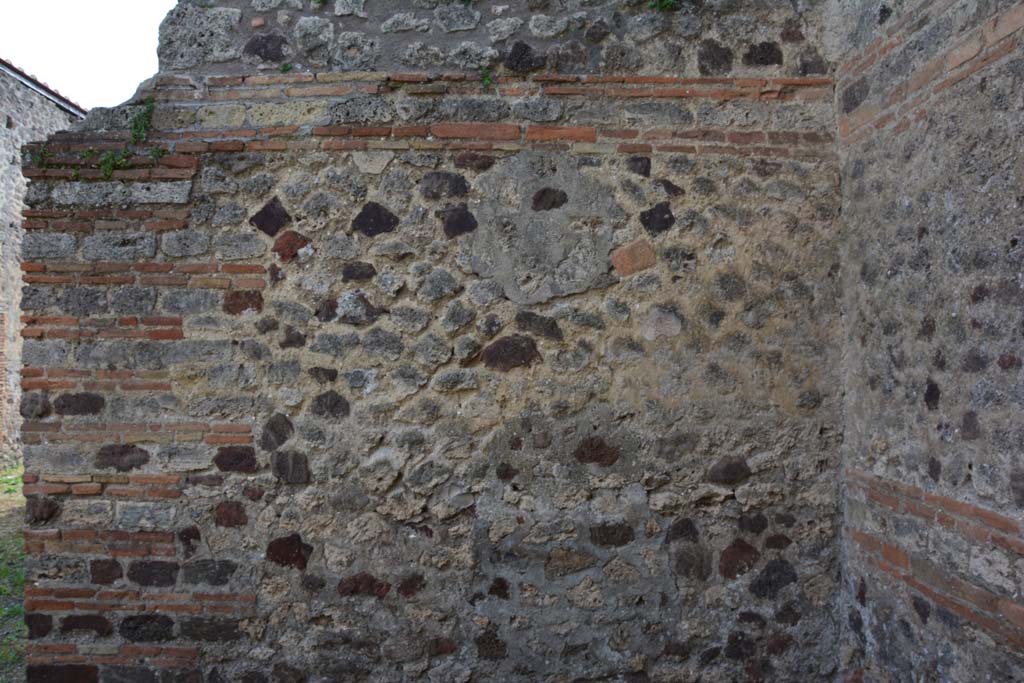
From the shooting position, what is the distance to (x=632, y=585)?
354 centimetres

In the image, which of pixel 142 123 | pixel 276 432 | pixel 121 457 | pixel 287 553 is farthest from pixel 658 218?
pixel 121 457

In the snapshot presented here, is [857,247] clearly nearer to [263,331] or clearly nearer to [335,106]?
[335,106]

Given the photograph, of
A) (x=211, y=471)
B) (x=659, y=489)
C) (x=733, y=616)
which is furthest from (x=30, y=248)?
(x=733, y=616)

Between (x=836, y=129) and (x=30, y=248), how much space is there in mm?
3623

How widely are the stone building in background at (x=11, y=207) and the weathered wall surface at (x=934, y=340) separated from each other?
10.5 metres

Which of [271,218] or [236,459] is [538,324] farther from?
[236,459]

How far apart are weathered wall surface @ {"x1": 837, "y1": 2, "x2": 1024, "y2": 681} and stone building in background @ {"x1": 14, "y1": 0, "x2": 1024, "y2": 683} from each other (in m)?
0.05

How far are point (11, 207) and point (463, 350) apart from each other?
9996 millimetres

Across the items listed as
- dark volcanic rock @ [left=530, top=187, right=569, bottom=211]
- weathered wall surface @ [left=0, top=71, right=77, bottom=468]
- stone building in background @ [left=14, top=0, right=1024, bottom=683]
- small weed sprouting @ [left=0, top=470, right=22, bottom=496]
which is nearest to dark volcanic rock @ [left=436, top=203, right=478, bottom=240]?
stone building in background @ [left=14, top=0, right=1024, bottom=683]

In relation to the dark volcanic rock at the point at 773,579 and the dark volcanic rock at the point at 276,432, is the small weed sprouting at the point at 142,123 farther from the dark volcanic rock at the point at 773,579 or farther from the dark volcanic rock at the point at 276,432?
the dark volcanic rock at the point at 773,579

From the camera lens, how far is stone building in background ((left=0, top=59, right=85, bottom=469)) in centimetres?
1064

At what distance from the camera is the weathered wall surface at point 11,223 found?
1066 centimetres

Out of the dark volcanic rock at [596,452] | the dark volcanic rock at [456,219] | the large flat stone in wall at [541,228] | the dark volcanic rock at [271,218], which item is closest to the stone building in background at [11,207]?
the dark volcanic rock at [271,218]

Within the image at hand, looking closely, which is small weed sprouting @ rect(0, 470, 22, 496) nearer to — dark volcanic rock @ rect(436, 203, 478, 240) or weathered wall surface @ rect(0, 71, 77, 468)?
weathered wall surface @ rect(0, 71, 77, 468)
